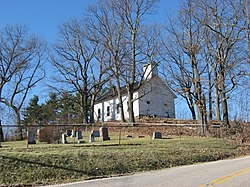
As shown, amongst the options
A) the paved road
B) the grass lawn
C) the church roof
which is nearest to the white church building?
the church roof

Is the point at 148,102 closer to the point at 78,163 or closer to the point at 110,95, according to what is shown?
the point at 110,95

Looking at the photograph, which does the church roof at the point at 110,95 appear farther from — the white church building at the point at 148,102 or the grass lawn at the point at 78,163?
the grass lawn at the point at 78,163

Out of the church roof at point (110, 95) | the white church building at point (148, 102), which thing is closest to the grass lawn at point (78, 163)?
the white church building at point (148, 102)

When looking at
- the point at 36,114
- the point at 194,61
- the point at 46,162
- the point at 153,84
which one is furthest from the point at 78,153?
the point at 36,114

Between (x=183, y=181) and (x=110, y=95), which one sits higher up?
(x=110, y=95)

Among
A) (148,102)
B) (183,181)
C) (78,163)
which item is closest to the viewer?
(183,181)

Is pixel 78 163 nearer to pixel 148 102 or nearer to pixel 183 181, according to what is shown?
pixel 183 181

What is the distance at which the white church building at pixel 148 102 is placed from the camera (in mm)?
40812

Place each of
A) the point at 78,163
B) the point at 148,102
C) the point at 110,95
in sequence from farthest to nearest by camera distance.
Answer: the point at 110,95 < the point at 148,102 < the point at 78,163

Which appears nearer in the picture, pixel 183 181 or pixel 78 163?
pixel 183 181

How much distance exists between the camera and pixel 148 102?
42031mm

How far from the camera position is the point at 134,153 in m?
13.4

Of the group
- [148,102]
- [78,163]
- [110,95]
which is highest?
[110,95]

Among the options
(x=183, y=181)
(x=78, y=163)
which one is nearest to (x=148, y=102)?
(x=78, y=163)
